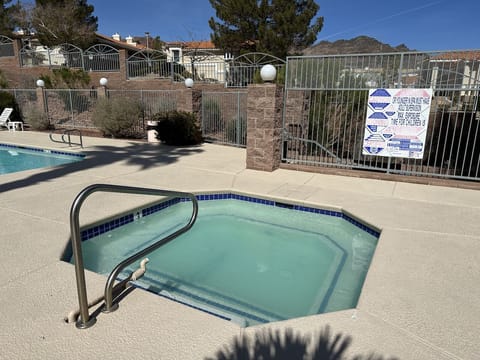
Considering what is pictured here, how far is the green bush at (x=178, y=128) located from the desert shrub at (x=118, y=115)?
1.79 meters

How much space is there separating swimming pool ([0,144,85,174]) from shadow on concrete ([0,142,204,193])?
26.4 inches

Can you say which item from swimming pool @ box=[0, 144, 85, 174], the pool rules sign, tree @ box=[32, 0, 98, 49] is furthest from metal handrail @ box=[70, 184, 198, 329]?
tree @ box=[32, 0, 98, 49]

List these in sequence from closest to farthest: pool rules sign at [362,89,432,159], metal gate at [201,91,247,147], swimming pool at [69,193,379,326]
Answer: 1. swimming pool at [69,193,379,326]
2. pool rules sign at [362,89,432,159]
3. metal gate at [201,91,247,147]

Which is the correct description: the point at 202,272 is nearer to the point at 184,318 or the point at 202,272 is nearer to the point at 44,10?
the point at 184,318

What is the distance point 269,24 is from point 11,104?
58.6ft

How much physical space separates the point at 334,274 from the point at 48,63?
97.4ft

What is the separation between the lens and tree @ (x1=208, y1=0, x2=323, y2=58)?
23711 millimetres

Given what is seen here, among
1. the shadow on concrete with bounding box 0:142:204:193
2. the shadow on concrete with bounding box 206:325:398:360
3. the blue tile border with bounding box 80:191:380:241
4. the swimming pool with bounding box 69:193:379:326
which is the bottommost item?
the swimming pool with bounding box 69:193:379:326

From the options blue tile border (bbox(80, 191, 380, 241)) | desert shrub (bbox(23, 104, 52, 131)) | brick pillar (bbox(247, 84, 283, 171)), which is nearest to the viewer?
blue tile border (bbox(80, 191, 380, 241))

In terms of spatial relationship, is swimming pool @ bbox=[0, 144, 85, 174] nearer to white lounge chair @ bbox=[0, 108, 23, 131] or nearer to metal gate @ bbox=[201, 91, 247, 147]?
white lounge chair @ bbox=[0, 108, 23, 131]

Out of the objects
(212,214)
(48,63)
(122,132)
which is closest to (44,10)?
(48,63)

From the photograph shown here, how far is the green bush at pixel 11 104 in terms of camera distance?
16.1 m

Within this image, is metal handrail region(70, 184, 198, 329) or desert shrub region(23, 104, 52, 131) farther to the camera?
desert shrub region(23, 104, 52, 131)

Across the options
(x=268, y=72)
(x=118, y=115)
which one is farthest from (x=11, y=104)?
(x=268, y=72)
